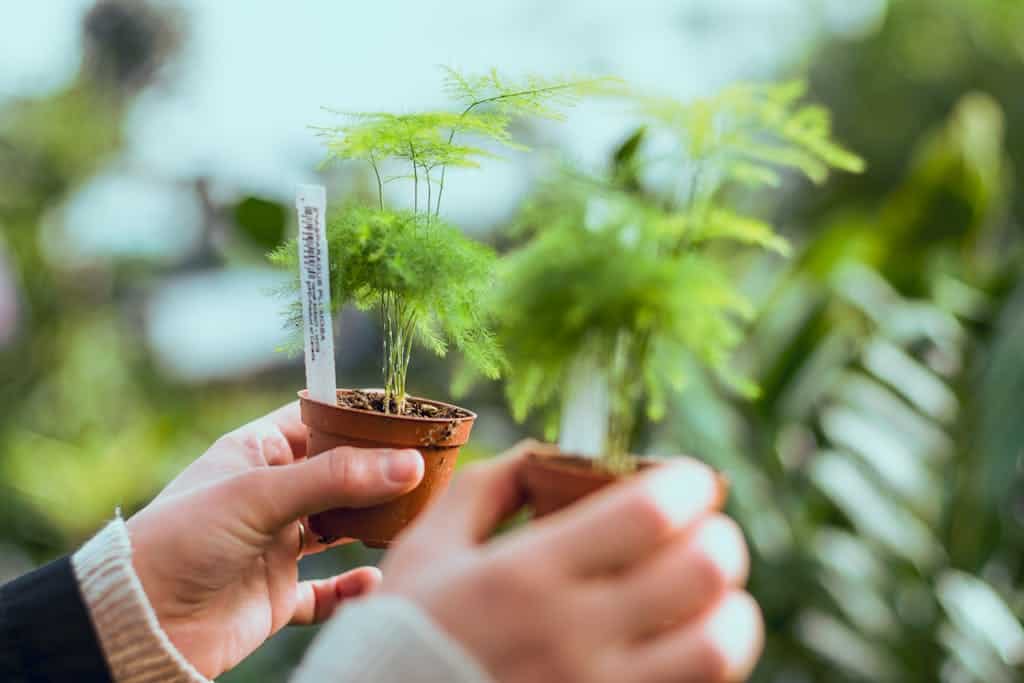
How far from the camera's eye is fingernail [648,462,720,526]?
0.49 m

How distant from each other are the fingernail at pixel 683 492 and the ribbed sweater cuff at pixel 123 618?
0.48m

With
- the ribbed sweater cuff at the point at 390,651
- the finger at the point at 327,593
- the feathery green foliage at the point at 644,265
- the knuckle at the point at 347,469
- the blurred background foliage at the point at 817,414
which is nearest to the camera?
the ribbed sweater cuff at the point at 390,651

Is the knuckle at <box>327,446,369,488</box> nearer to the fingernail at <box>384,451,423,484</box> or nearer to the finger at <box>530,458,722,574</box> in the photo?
the fingernail at <box>384,451,423,484</box>

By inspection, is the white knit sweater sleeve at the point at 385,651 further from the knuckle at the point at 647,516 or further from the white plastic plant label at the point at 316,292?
the white plastic plant label at the point at 316,292

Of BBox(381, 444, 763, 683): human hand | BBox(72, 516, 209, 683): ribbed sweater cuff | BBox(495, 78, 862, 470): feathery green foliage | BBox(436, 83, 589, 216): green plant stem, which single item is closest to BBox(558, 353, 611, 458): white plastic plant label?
BBox(495, 78, 862, 470): feathery green foliage

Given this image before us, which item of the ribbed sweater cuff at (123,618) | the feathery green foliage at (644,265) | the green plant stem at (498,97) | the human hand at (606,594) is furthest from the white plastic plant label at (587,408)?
the ribbed sweater cuff at (123,618)

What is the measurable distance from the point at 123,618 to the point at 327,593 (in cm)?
25

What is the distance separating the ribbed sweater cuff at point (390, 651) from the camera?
459 mm

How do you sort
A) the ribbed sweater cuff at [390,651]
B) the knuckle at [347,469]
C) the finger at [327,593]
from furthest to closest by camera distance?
the finger at [327,593] → the knuckle at [347,469] → the ribbed sweater cuff at [390,651]

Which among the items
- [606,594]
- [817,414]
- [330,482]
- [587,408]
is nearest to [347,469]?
[330,482]

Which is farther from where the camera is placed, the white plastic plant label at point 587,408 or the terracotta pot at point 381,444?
the terracotta pot at point 381,444

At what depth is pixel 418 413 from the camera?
2.87 ft

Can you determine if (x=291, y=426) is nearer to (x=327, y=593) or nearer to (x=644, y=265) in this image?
(x=327, y=593)

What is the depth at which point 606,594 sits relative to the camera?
1.55 feet
